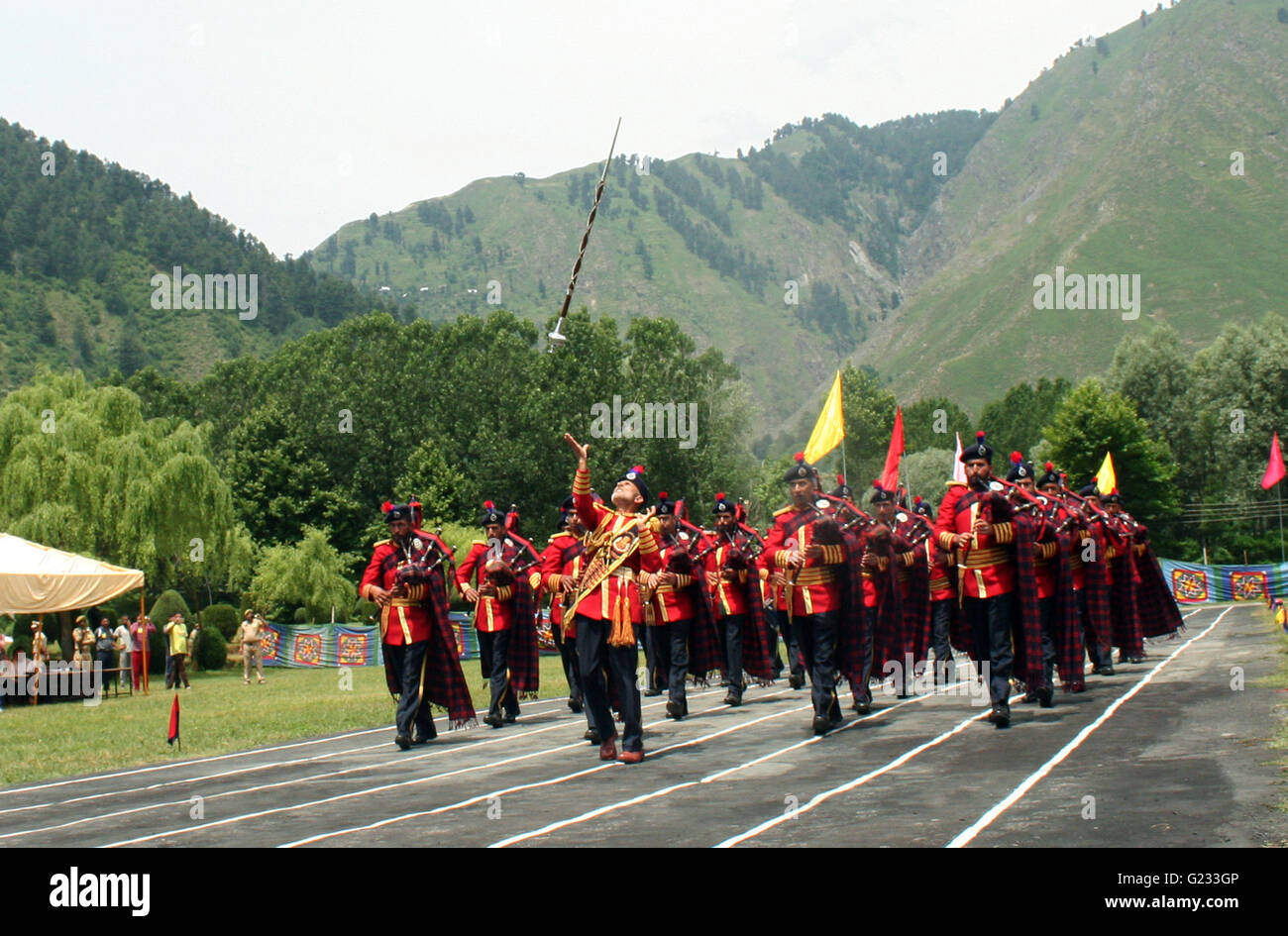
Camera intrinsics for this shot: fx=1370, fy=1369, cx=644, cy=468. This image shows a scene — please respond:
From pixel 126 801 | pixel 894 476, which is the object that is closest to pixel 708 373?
Answer: pixel 894 476

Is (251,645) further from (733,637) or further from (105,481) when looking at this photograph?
(733,637)

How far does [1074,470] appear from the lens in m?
69.1

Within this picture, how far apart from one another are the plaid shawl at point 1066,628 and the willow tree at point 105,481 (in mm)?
28928

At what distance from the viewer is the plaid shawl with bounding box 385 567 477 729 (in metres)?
13.5

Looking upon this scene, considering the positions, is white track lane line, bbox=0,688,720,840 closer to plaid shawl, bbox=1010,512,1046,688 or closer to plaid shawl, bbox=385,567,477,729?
plaid shawl, bbox=385,567,477,729

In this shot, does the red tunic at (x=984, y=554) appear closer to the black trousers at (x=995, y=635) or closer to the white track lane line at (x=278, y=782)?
the black trousers at (x=995, y=635)

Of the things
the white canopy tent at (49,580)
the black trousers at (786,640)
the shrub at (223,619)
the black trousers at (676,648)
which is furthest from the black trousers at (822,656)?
the shrub at (223,619)

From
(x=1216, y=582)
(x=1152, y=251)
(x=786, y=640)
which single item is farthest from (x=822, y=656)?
(x=1152, y=251)

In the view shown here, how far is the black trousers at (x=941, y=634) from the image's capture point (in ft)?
58.6

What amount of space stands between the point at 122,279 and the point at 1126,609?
458ft

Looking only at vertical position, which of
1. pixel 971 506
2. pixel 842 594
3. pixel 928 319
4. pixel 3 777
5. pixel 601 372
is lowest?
pixel 3 777

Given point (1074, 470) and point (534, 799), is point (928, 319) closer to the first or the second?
point (1074, 470)

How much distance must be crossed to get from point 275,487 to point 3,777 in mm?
56569
